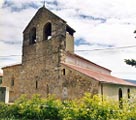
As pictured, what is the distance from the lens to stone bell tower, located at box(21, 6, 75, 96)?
2742cm

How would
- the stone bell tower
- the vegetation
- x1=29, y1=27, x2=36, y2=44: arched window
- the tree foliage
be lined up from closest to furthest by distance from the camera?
the vegetation
the tree foliage
the stone bell tower
x1=29, y1=27, x2=36, y2=44: arched window

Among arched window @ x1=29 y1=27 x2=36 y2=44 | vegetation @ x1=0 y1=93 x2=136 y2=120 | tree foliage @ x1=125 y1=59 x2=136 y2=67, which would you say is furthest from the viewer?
arched window @ x1=29 y1=27 x2=36 y2=44

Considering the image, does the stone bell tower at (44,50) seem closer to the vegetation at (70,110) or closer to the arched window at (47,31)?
the arched window at (47,31)

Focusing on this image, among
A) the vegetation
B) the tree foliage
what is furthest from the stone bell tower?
the vegetation

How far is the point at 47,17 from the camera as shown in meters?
29.0

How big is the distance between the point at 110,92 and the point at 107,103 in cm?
1377

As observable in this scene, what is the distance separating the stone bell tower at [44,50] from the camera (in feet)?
90.0

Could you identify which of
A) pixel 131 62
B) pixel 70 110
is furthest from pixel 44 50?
pixel 70 110

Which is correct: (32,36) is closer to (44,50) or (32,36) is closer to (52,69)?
(44,50)

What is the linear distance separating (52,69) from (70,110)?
14.1 m

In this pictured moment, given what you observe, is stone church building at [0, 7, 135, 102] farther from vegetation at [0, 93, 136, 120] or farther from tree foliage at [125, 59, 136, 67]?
vegetation at [0, 93, 136, 120]

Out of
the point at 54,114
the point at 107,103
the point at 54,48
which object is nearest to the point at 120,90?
the point at 54,48

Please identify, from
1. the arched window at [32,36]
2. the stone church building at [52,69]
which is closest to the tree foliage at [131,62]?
the stone church building at [52,69]

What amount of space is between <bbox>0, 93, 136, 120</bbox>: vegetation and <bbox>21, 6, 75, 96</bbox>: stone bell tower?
10.4 meters
